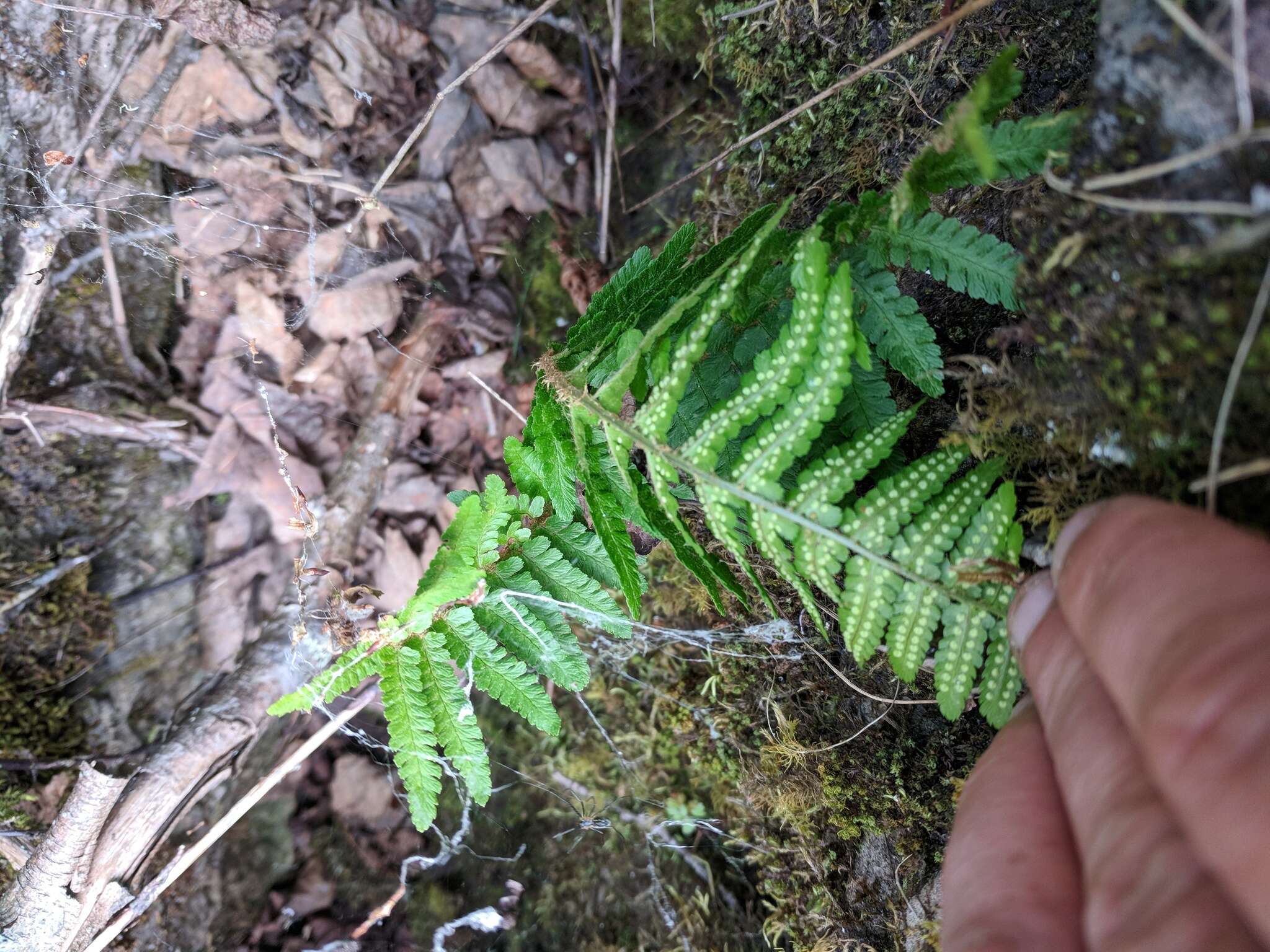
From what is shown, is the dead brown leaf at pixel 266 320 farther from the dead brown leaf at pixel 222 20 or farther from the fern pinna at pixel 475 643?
the fern pinna at pixel 475 643

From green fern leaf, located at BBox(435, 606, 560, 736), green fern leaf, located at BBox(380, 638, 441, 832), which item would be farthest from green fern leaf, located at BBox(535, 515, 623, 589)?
green fern leaf, located at BBox(380, 638, 441, 832)

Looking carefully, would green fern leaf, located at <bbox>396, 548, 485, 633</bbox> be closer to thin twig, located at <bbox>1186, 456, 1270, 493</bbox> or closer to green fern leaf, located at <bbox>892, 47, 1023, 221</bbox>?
green fern leaf, located at <bbox>892, 47, 1023, 221</bbox>

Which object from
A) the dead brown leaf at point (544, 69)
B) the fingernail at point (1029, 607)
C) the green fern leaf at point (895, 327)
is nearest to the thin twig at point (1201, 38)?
the green fern leaf at point (895, 327)

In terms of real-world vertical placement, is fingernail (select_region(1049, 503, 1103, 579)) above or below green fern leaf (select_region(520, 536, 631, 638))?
above

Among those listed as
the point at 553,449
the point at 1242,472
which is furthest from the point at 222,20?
the point at 1242,472

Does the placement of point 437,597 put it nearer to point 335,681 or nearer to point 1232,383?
point 335,681

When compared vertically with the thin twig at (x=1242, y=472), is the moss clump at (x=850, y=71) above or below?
above
